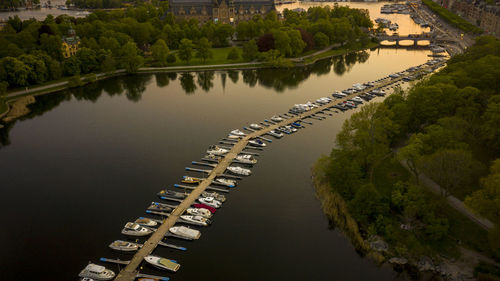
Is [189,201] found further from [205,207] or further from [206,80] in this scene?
[206,80]

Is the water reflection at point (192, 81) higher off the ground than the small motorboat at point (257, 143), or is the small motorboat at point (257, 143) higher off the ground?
the water reflection at point (192, 81)

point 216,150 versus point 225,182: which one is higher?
point 216,150

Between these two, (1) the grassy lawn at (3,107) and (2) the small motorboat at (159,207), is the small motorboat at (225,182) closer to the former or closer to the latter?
(2) the small motorboat at (159,207)

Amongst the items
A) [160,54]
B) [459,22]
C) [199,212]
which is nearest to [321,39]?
[160,54]

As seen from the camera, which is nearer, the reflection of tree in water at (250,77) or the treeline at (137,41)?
the treeline at (137,41)

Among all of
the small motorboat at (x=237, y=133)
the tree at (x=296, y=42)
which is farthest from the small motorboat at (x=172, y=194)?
the tree at (x=296, y=42)
